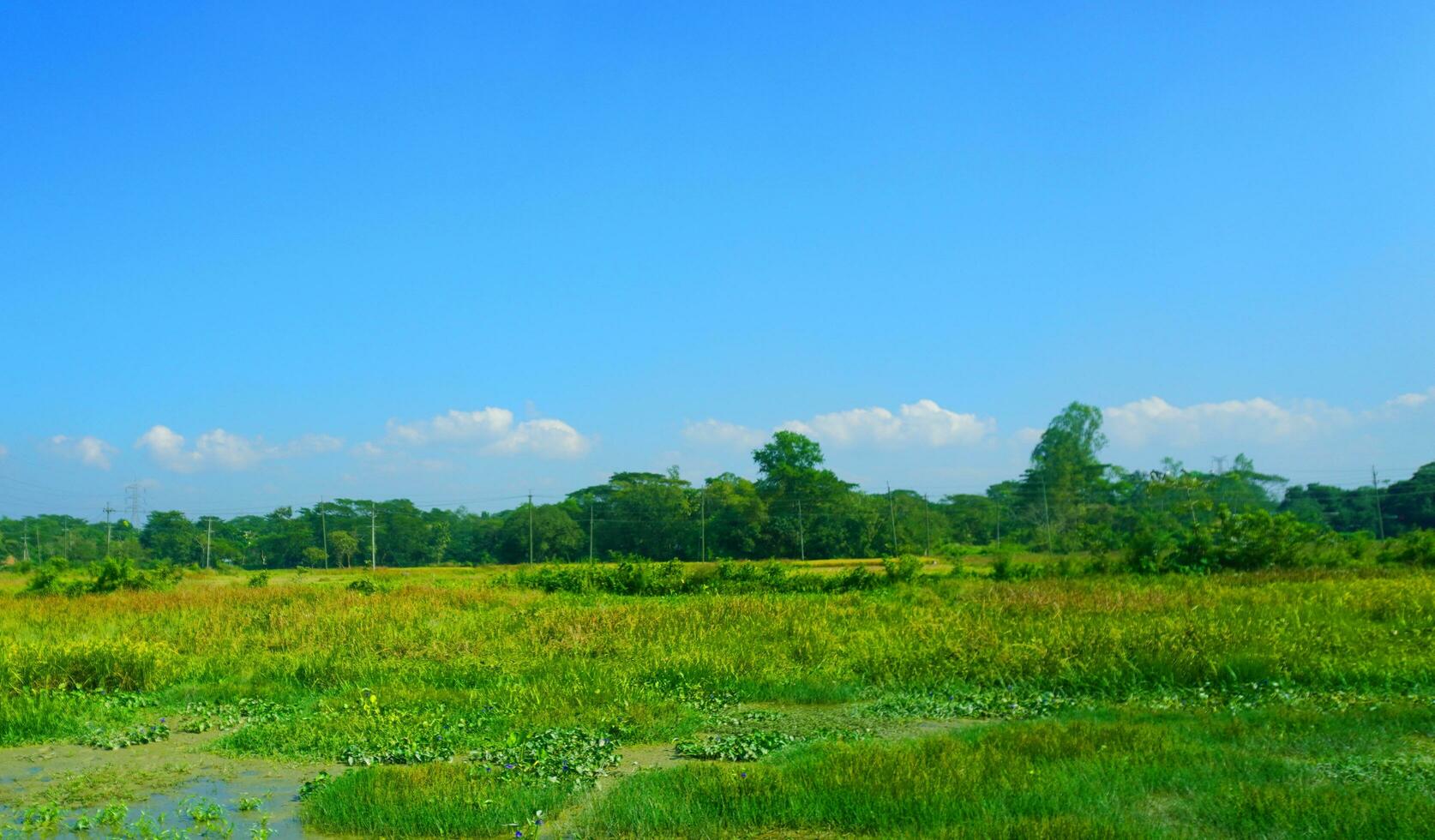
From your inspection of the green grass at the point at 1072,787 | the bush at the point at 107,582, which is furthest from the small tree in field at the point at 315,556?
the green grass at the point at 1072,787

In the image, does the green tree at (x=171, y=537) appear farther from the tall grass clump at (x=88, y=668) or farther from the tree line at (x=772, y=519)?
the tall grass clump at (x=88, y=668)

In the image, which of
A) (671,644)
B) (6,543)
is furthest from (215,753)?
(6,543)

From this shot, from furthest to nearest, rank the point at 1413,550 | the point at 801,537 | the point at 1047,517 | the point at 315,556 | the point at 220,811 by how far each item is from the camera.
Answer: the point at 315,556, the point at 801,537, the point at 1047,517, the point at 1413,550, the point at 220,811

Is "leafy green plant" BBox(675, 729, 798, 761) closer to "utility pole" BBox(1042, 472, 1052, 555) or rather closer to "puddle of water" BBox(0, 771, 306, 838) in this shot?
"puddle of water" BBox(0, 771, 306, 838)

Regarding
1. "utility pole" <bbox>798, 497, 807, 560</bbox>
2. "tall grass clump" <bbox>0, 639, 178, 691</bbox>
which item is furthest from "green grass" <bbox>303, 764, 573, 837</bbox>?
"utility pole" <bbox>798, 497, 807, 560</bbox>

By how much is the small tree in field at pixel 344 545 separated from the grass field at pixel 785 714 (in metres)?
40.6

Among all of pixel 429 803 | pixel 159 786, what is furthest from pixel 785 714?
pixel 159 786

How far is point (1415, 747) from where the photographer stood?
8.10 meters

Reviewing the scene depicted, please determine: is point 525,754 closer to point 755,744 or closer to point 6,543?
point 755,744

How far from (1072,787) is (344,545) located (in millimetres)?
57842

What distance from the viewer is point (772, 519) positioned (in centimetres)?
5525

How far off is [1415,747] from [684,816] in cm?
600

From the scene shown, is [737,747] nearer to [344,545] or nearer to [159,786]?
→ [159,786]

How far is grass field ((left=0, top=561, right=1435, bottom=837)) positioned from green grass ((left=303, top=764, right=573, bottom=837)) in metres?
0.03
